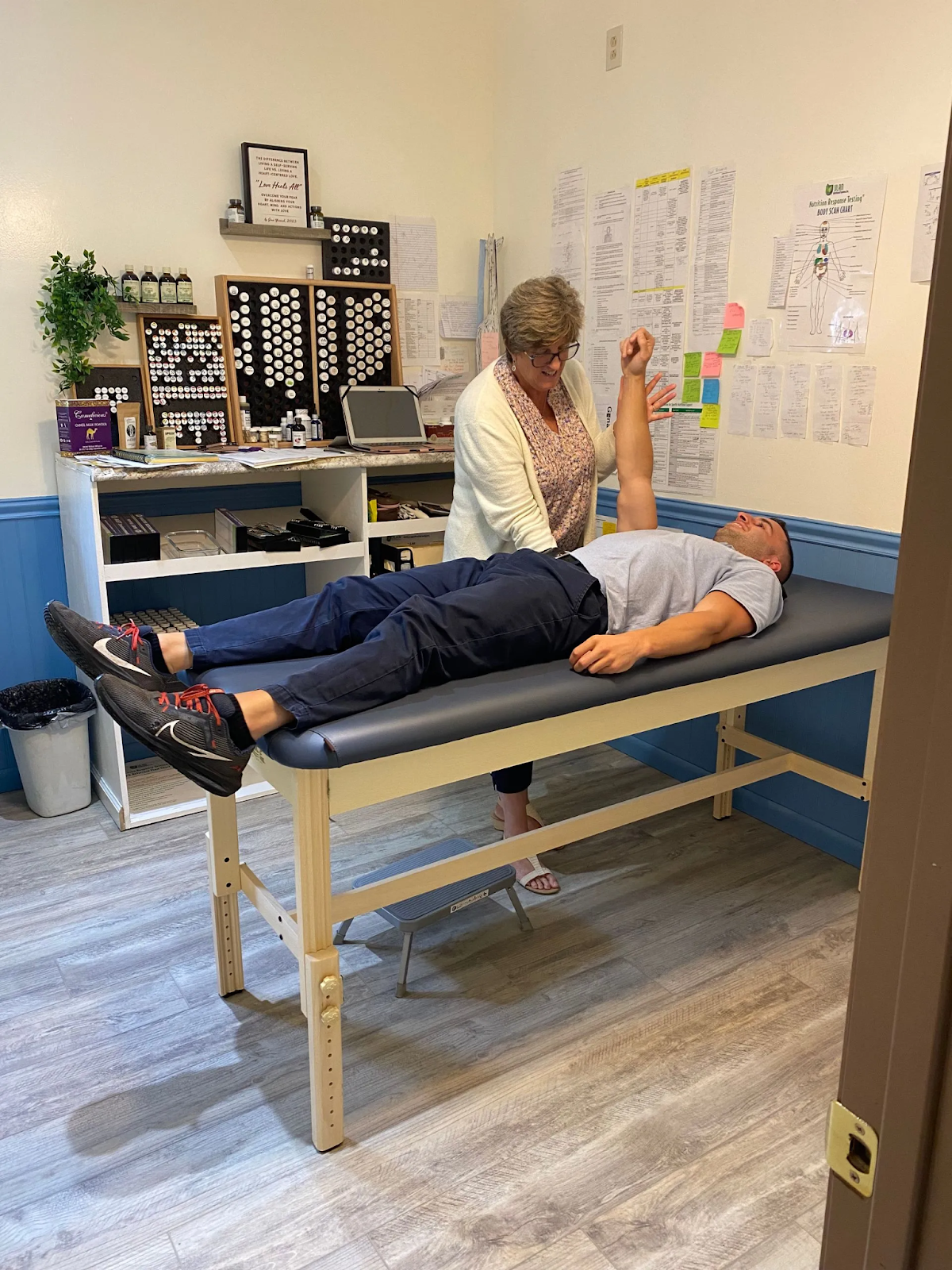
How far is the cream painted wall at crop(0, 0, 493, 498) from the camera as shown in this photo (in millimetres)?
2812

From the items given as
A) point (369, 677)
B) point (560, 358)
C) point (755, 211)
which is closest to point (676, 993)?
point (369, 677)

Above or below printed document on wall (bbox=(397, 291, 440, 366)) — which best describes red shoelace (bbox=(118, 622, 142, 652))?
below

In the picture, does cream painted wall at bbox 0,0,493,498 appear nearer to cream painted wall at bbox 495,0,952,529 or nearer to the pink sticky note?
cream painted wall at bbox 495,0,952,529

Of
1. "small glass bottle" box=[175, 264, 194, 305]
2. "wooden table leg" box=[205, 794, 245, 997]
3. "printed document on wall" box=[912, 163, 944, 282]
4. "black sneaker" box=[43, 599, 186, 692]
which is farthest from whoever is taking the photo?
"small glass bottle" box=[175, 264, 194, 305]

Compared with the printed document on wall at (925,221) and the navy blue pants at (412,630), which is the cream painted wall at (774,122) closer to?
the printed document on wall at (925,221)

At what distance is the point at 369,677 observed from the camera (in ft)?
5.60

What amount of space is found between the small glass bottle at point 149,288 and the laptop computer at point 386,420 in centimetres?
68

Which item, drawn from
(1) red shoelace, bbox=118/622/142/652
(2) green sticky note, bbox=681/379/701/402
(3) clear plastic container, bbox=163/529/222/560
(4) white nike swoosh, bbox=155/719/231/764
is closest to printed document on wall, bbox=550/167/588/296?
(2) green sticky note, bbox=681/379/701/402

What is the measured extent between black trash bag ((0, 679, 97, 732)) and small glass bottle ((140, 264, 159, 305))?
1231 millimetres

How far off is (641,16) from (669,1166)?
121 inches

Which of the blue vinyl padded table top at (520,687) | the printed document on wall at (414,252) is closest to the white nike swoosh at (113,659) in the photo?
the blue vinyl padded table top at (520,687)

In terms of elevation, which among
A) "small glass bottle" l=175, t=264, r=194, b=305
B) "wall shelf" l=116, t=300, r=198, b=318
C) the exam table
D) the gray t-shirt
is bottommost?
the exam table

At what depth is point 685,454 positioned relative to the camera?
3008mm

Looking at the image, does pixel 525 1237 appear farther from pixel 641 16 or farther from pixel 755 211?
pixel 641 16
